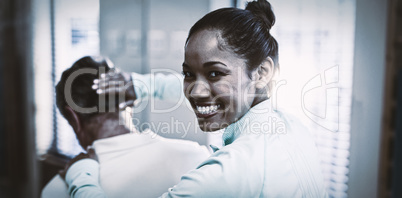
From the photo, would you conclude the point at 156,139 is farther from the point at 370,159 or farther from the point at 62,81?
the point at 370,159

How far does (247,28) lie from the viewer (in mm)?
629

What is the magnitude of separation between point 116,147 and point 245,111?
0.38 meters

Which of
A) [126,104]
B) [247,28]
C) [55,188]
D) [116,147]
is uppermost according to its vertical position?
[247,28]

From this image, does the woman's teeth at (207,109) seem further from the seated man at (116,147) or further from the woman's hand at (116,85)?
the woman's hand at (116,85)

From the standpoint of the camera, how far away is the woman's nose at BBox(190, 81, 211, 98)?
2.10 ft

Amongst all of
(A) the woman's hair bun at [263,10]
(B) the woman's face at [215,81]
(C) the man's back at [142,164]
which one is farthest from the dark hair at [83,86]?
(A) the woman's hair bun at [263,10]

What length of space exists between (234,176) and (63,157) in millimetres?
520

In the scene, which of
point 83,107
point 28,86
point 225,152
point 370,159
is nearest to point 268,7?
point 225,152

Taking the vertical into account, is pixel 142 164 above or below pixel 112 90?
below

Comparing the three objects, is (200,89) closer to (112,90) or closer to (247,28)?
(247,28)

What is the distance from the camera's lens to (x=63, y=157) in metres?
0.80

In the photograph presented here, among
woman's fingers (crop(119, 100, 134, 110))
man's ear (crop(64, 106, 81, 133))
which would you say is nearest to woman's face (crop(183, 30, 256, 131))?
woman's fingers (crop(119, 100, 134, 110))

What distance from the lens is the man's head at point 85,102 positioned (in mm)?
789

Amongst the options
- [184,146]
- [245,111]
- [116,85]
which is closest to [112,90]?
[116,85]
